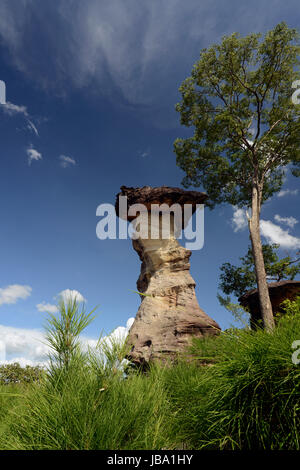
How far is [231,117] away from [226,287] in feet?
35.2

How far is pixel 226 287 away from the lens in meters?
17.0

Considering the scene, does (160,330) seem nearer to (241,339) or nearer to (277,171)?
(241,339)

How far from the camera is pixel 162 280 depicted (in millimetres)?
11336

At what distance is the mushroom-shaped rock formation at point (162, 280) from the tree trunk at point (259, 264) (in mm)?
2369

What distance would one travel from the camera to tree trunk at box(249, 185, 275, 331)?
10.3m

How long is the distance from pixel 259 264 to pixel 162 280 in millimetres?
4495

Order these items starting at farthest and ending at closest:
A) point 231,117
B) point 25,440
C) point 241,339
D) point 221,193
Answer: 1. point 221,193
2. point 231,117
3. point 241,339
4. point 25,440

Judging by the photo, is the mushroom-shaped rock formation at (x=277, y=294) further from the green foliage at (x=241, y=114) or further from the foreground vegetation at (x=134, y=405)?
the foreground vegetation at (x=134, y=405)

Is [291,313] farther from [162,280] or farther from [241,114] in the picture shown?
[241,114]

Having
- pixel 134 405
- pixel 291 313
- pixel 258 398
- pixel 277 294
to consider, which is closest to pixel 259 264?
pixel 277 294

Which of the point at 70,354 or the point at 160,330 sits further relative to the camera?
the point at 160,330

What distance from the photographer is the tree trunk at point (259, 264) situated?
10.3 meters

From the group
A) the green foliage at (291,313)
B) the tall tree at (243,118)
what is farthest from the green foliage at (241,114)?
the green foliage at (291,313)
